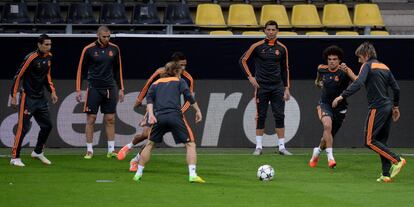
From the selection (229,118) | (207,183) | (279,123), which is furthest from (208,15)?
(207,183)

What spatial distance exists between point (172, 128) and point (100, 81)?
434cm

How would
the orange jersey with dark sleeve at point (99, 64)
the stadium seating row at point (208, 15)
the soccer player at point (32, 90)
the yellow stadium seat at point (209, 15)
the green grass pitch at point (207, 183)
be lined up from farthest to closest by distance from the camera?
the yellow stadium seat at point (209, 15) → the stadium seating row at point (208, 15) → the orange jersey with dark sleeve at point (99, 64) → the soccer player at point (32, 90) → the green grass pitch at point (207, 183)

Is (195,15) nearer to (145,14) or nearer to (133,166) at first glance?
(145,14)

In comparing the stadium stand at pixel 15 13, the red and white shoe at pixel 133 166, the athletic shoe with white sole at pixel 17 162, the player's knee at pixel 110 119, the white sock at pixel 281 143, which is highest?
the stadium stand at pixel 15 13

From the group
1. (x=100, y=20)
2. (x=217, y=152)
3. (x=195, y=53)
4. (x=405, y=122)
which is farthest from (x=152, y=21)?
(x=405, y=122)

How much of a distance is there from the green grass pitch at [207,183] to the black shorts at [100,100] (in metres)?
0.92

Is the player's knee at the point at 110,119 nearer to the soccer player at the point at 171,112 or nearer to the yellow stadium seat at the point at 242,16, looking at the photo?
the soccer player at the point at 171,112

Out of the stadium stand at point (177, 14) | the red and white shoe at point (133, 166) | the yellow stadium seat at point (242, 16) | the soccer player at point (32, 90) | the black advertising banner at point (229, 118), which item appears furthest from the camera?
the yellow stadium seat at point (242, 16)

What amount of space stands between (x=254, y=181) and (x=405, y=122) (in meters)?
7.04

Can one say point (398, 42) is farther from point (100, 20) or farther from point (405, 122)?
point (100, 20)

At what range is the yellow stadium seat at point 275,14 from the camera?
24.1 m

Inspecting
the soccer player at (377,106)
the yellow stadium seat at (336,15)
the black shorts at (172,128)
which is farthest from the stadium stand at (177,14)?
the black shorts at (172,128)

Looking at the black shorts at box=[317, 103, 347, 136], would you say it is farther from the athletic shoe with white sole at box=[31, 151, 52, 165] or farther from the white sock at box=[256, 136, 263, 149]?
the athletic shoe with white sole at box=[31, 151, 52, 165]

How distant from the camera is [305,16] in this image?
80.3ft
